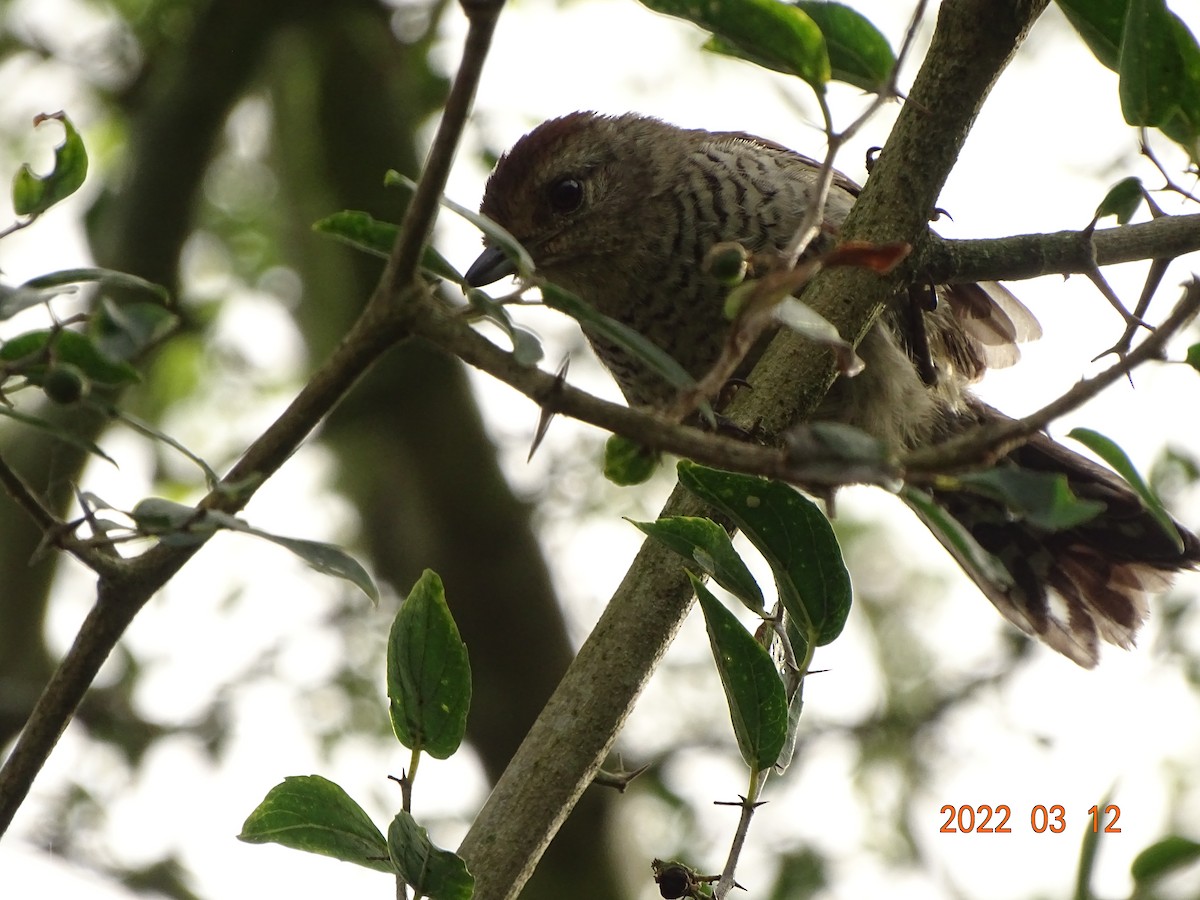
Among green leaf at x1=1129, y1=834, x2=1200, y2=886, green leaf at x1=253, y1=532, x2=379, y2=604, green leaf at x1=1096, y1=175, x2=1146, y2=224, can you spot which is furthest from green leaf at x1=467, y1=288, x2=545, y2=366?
green leaf at x1=1129, y1=834, x2=1200, y2=886

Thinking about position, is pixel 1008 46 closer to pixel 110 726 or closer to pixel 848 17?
pixel 848 17

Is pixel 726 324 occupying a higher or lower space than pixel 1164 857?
higher

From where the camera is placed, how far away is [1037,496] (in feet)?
3.79

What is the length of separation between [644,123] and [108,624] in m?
3.02

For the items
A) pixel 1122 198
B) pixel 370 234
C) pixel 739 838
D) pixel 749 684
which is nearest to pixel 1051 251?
pixel 1122 198

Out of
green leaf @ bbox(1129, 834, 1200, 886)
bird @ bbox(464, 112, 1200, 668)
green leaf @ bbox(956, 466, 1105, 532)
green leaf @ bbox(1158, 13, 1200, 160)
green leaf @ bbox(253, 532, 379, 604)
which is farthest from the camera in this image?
bird @ bbox(464, 112, 1200, 668)

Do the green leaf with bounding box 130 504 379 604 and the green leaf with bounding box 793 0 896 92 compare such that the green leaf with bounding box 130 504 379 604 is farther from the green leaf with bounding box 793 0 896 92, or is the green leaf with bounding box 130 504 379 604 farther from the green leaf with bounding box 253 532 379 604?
the green leaf with bounding box 793 0 896 92

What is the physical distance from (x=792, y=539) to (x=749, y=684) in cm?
19

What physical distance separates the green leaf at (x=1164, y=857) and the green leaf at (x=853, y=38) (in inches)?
42.9

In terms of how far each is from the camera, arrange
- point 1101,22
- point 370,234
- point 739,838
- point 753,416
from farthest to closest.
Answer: point 753,416, point 1101,22, point 739,838, point 370,234

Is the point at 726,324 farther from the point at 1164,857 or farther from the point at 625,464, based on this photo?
the point at 1164,857

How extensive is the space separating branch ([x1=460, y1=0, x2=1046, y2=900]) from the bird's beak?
143 cm

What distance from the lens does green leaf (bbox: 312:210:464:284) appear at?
4.72 ft

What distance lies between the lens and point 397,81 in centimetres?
586
